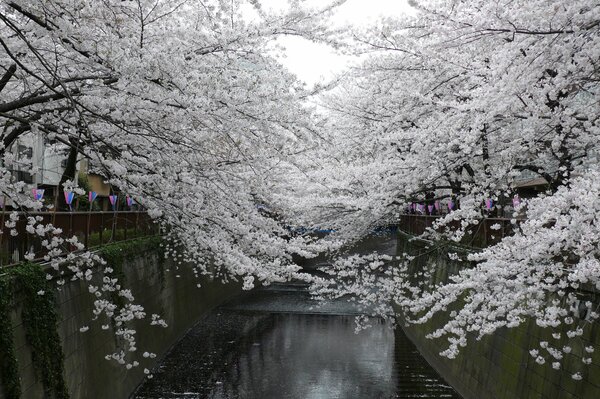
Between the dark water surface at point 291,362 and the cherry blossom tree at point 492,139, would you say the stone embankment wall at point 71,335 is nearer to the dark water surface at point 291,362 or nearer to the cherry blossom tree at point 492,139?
the dark water surface at point 291,362

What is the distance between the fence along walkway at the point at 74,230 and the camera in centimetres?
812

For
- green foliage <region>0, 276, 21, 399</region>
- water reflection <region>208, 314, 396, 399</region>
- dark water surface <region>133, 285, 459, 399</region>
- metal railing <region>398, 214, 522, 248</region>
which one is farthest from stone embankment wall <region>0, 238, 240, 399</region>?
metal railing <region>398, 214, 522, 248</region>

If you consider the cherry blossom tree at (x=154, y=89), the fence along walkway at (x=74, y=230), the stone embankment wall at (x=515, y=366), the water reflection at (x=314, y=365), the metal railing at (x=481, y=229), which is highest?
the cherry blossom tree at (x=154, y=89)

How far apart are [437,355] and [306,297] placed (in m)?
14.1

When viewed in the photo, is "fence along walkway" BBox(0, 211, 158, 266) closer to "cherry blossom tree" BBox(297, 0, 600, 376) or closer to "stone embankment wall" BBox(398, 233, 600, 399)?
"cherry blossom tree" BBox(297, 0, 600, 376)

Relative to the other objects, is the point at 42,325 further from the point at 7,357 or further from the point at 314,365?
the point at 314,365

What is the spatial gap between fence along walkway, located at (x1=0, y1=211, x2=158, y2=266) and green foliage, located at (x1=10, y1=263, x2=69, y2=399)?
331 mm

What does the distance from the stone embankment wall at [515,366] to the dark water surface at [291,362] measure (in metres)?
0.74

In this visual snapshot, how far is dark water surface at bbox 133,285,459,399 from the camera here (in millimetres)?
13844

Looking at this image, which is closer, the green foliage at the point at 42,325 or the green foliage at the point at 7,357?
the green foliage at the point at 7,357

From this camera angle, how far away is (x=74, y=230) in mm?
10805

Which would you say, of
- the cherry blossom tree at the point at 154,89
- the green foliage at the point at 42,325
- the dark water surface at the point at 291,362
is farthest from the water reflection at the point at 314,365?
the cherry blossom tree at the point at 154,89

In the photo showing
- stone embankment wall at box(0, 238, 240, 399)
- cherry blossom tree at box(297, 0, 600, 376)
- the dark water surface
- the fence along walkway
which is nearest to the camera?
cherry blossom tree at box(297, 0, 600, 376)

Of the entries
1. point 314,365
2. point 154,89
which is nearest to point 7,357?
point 154,89
